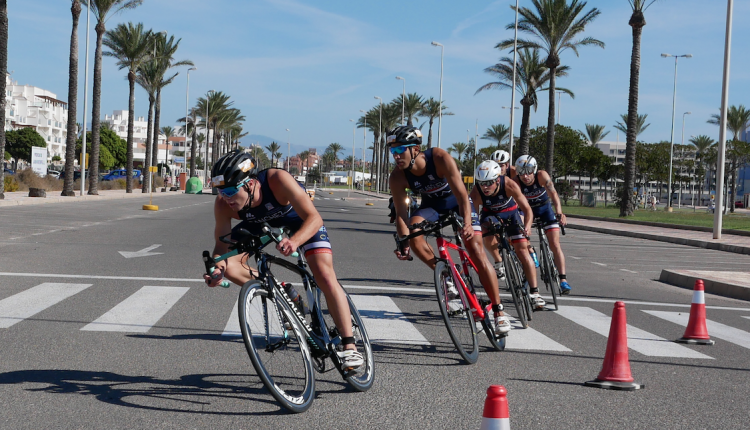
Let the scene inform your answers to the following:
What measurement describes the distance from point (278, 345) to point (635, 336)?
4.51m

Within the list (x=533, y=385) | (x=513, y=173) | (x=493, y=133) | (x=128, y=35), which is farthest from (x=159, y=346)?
(x=493, y=133)

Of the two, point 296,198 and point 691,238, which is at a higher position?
point 296,198

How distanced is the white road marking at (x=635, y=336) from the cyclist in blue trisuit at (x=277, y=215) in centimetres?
332

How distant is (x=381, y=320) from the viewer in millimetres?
8336

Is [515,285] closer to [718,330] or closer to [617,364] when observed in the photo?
[718,330]

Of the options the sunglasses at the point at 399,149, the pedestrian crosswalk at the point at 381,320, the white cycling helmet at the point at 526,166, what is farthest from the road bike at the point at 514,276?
the sunglasses at the point at 399,149

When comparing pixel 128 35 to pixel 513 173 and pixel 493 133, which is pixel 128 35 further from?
pixel 493 133

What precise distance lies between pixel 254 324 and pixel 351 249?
12.4 m

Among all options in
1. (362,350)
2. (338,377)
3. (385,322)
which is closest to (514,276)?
(385,322)

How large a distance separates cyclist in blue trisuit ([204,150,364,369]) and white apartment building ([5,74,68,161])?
459 ft

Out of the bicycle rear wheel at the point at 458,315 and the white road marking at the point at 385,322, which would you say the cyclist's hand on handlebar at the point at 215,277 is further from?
the white road marking at the point at 385,322

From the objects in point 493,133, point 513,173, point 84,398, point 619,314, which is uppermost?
point 493,133

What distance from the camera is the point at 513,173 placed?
1051cm

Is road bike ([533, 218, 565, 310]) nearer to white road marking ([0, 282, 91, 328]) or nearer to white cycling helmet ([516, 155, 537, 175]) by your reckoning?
white cycling helmet ([516, 155, 537, 175])
